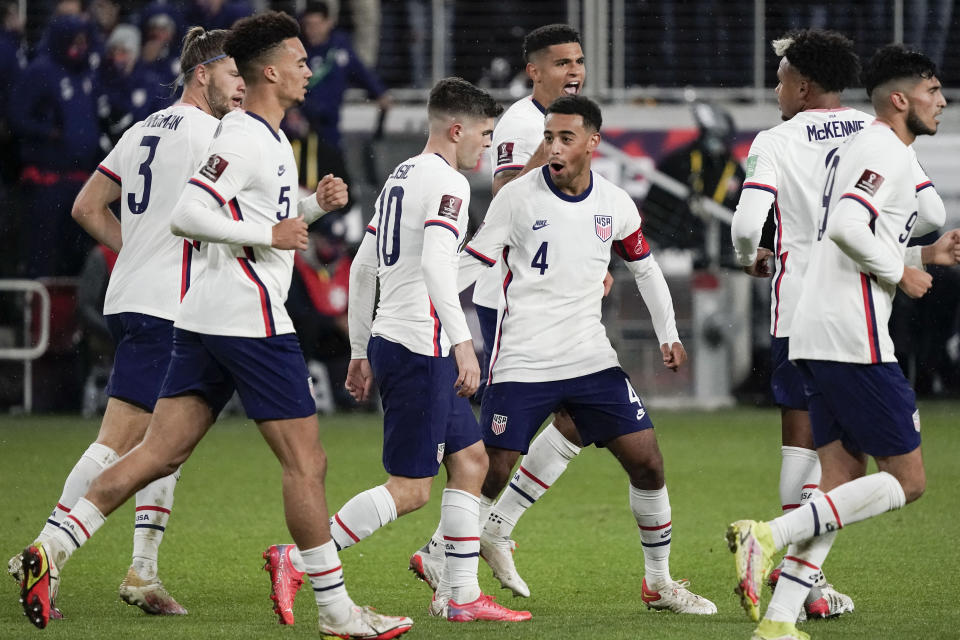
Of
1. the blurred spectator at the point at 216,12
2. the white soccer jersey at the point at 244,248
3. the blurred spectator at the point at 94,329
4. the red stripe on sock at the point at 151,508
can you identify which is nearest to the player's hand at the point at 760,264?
the white soccer jersey at the point at 244,248

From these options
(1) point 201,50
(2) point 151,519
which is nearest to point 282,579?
(2) point 151,519

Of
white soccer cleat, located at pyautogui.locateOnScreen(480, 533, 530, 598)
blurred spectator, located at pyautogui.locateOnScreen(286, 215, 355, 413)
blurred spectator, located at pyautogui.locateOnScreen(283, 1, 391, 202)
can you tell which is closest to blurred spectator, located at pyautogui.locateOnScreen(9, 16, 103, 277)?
blurred spectator, located at pyautogui.locateOnScreen(283, 1, 391, 202)

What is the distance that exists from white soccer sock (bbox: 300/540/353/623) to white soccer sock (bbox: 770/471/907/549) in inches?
55.0

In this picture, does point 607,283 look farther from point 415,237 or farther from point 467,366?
point 467,366

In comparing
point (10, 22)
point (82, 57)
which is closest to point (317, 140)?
point (82, 57)

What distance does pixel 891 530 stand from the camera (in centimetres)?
737

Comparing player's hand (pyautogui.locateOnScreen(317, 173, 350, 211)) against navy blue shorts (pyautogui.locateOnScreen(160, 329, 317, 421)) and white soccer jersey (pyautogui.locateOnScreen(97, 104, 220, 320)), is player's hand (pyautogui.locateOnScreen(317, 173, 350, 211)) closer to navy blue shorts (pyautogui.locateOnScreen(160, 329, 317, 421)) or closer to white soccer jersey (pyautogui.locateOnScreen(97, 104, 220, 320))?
navy blue shorts (pyautogui.locateOnScreen(160, 329, 317, 421))

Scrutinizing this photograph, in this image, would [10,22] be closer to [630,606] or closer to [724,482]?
[724,482]

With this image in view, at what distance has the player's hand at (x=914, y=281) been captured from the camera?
4575 millimetres

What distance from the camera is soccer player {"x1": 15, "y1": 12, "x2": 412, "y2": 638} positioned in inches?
179

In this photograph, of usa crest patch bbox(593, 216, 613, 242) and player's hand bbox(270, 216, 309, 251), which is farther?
usa crest patch bbox(593, 216, 613, 242)

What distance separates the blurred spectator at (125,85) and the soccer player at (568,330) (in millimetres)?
8754

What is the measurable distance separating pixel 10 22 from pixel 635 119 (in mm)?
6171

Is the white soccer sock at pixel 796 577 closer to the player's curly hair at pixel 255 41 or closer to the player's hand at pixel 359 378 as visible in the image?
the player's hand at pixel 359 378
